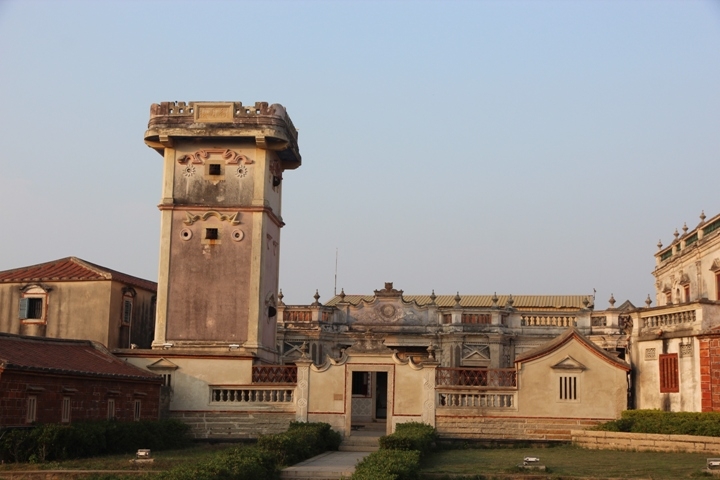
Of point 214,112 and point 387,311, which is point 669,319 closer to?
point 214,112

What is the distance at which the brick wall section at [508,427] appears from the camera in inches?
1162

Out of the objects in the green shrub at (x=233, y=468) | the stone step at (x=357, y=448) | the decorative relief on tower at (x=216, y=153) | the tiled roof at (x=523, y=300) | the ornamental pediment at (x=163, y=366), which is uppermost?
the decorative relief on tower at (x=216, y=153)

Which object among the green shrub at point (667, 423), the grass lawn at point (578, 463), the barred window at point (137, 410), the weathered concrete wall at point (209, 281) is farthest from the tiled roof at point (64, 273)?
the green shrub at point (667, 423)

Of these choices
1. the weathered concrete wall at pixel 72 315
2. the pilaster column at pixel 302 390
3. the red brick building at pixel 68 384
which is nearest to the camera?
the red brick building at pixel 68 384

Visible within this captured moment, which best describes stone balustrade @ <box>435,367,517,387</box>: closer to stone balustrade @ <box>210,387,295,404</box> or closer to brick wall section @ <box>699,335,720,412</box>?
stone balustrade @ <box>210,387,295,404</box>

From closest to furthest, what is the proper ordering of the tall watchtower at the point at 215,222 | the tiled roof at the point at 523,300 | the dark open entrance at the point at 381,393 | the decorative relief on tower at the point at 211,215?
the tall watchtower at the point at 215,222, the decorative relief on tower at the point at 211,215, the dark open entrance at the point at 381,393, the tiled roof at the point at 523,300

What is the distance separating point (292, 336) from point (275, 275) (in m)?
14.7

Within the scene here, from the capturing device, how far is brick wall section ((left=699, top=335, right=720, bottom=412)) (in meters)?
27.1

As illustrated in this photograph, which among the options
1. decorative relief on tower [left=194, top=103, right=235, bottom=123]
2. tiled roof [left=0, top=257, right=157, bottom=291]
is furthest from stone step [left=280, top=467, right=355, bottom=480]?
decorative relief on tower [left=194, top=103, right=235, bottom=123]

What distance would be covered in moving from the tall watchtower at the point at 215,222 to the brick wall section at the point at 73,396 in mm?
2340

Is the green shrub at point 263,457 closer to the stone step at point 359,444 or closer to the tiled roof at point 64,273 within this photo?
the stone step at point 359,444

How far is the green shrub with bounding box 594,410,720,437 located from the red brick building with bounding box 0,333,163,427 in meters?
13.9

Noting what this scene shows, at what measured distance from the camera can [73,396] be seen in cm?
2523

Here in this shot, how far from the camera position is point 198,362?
30812 millimetres
